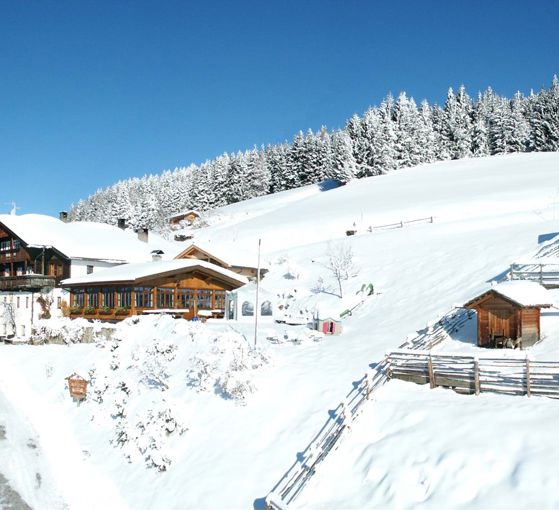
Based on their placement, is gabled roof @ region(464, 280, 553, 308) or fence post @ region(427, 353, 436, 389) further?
gabled roof @ region(464, 280, 553, 308)

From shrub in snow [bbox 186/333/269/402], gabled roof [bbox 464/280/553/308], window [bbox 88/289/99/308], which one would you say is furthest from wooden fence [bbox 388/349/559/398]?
window [bbox 88/289/99/308]

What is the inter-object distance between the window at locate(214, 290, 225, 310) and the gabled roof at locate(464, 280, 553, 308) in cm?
2280

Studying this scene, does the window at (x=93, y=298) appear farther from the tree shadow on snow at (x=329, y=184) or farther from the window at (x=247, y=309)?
the tree shadow on snow at (x=329, y=184)

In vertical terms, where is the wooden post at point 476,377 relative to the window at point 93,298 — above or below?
below

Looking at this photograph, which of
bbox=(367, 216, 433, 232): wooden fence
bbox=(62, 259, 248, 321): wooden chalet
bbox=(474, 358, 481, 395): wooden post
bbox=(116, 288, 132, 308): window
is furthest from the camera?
bbox=(367, 216, 433, 232): wooden fence

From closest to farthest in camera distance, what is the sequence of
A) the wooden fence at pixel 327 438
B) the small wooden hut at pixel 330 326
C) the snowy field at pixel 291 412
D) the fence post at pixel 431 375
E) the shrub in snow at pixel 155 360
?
the snowy field at pixel 291 412 < the wooden fence at pixel 327 438 < the fence post at pixel 431 375 < the shrub in snow at pixel 155 360 < the small wooden hut at pixel 330 326

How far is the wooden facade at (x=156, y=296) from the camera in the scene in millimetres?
38031

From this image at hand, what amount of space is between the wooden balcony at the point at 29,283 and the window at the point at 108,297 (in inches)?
307

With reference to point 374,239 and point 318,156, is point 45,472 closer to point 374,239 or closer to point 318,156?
point 374,239

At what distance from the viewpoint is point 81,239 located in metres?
50.5

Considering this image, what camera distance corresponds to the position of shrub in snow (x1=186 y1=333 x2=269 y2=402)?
20359mm

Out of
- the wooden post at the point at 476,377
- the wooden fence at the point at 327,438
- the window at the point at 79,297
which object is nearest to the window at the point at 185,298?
the window at the point at 79,297

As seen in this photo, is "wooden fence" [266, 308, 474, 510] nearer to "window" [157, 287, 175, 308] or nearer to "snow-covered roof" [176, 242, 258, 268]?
"window" [157, 287, 175, 308]

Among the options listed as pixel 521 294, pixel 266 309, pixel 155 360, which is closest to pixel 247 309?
pixel 266 309
